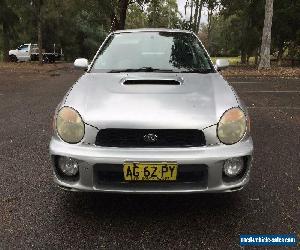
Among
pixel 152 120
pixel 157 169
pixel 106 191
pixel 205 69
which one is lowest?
pixel 106 191

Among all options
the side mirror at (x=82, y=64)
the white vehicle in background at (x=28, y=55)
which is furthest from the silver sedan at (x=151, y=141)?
the white vehicle in background at (x=28, y=55)

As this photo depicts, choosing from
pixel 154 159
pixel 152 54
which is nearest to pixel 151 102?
pixel 154 159

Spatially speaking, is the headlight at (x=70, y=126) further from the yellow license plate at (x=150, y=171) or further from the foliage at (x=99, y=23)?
the foliage at (x=99, y=23)

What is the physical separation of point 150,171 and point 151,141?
236 mm

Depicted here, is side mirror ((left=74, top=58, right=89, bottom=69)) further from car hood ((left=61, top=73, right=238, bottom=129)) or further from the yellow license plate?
the yellow license plate

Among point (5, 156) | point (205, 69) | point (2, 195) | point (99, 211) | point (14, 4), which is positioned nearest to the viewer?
point (99, 211)

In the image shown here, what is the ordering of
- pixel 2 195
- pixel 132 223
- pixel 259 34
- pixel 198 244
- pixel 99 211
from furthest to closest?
pixel 259 34 < pixel 2 195 < pixel 99 211 < pixel 132 223 < pixel 198 244

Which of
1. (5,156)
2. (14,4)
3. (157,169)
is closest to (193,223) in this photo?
(157,169)

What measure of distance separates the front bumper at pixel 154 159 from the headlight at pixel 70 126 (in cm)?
8

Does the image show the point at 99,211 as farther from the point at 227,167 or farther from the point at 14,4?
the point at 14,4

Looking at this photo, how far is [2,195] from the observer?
4.02 meters

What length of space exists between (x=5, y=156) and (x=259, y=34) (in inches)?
1175

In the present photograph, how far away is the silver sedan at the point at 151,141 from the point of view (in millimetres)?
3168

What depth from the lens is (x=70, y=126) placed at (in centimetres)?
336
